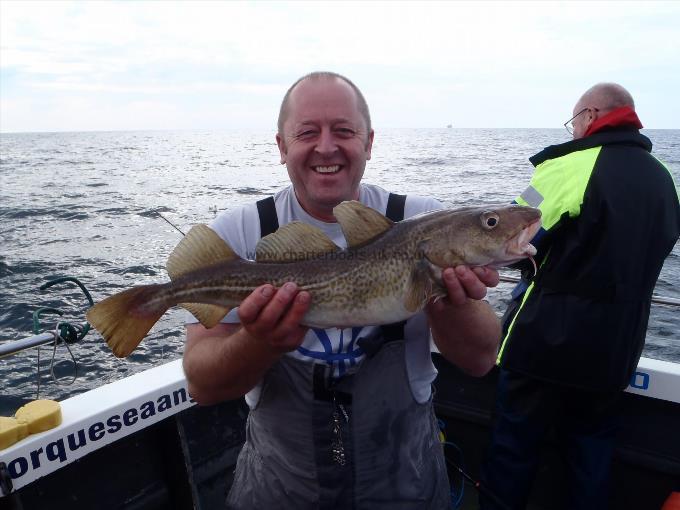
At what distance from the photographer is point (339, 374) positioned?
8.47ft

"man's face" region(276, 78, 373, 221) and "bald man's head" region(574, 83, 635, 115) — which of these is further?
"bald man's head" region(574, 83, 635, 115)

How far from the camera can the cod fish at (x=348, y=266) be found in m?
2.45

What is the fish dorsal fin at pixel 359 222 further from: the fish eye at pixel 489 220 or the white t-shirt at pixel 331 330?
the fish eye at pixel 489 220

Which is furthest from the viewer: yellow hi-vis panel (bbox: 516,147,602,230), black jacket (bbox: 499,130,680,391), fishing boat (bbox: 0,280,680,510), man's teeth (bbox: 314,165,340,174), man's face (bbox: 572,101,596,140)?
man's face (bbox: 572,101,596,140)

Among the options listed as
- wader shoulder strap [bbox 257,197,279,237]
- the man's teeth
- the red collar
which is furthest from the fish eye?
the red collar

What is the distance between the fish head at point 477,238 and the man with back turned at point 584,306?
1.37m

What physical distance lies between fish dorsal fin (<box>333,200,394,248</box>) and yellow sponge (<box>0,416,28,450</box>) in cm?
223

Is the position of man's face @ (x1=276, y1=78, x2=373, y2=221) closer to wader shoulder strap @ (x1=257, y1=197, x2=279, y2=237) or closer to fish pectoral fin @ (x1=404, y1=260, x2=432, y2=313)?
wader shoulder strap @ (x1=257, y1=197, x2=279, y2=237)

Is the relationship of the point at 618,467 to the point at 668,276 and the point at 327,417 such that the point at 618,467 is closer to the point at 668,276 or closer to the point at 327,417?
the point at 327,417

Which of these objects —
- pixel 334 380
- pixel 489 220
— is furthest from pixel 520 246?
pixel 334 380

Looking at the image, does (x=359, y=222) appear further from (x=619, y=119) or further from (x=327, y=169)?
(x=619, y=119)

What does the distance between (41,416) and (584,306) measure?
3656mm

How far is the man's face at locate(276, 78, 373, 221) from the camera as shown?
259cm

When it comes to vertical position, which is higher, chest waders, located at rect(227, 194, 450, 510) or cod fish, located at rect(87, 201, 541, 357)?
cod fish, located at rect(87, 201, 541, 357)
